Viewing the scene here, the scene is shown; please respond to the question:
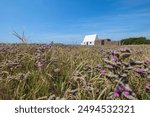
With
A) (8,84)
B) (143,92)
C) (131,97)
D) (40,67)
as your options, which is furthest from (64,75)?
(131,97)

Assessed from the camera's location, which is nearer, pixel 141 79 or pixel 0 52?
pixel 141 79

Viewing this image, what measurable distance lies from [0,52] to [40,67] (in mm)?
1722

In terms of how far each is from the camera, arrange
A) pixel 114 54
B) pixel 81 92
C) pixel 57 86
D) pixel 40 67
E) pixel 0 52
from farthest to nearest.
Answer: pixel 0 52, pixel 40 67, pixel 57 86, pixel 114 54, pixel 81 92

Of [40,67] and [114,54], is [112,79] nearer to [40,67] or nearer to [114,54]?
[114,54]

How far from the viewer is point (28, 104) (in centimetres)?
Answer: 261

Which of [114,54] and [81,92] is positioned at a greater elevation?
[114,54]

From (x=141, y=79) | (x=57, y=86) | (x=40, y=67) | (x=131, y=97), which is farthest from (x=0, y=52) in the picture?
(x=131, y=97)

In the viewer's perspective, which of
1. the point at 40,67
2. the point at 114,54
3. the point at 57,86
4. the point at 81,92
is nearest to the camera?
the point at 81,92

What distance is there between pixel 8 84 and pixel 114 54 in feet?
3.62

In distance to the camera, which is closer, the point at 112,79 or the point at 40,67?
the point at 112,79

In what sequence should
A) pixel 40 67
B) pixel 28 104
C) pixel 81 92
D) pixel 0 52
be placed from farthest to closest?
pixel 0 52 → pixel 40 67 → pixel 81 92 → pixel 28 104

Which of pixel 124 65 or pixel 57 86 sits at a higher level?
pixel 124 65

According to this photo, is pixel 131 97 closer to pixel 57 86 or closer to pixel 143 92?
pixel 143 92

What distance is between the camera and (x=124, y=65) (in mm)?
2869
